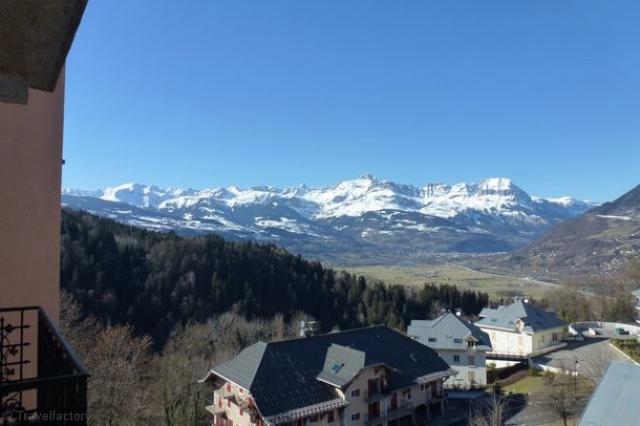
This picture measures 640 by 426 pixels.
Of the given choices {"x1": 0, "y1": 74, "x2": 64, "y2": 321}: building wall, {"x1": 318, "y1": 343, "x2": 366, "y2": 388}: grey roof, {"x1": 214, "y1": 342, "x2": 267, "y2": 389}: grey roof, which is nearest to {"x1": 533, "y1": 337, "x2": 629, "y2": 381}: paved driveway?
{"x1": 318, "y1": 343, "x2": 366, "y2": 388}: grey roof

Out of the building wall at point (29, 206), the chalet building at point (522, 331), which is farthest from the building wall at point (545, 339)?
the building wall at point (29, 206)

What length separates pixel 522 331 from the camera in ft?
166

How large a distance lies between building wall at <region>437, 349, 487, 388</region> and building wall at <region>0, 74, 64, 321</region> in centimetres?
3922

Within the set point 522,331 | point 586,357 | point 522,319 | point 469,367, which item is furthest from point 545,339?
point 469,367

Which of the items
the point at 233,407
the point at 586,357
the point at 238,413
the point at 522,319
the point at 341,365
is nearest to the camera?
the point at 238,413

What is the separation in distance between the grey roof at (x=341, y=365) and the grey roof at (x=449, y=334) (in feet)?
48.9

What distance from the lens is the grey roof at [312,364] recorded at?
91.8 feet

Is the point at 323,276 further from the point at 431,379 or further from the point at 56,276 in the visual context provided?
the point at 56,276

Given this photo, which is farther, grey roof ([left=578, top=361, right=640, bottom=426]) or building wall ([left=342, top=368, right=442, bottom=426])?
building wall ([left=342, top=368, right=442, bottom=426])

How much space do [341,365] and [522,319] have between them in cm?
2823

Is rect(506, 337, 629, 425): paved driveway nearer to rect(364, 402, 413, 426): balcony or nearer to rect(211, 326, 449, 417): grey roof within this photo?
rect(211, 326, 449, 417): grey roof

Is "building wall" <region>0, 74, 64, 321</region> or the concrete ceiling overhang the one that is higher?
the concrete ceiling overhang

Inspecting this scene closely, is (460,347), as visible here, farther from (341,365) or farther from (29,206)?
(29,206)

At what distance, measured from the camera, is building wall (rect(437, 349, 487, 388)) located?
4162 cm
